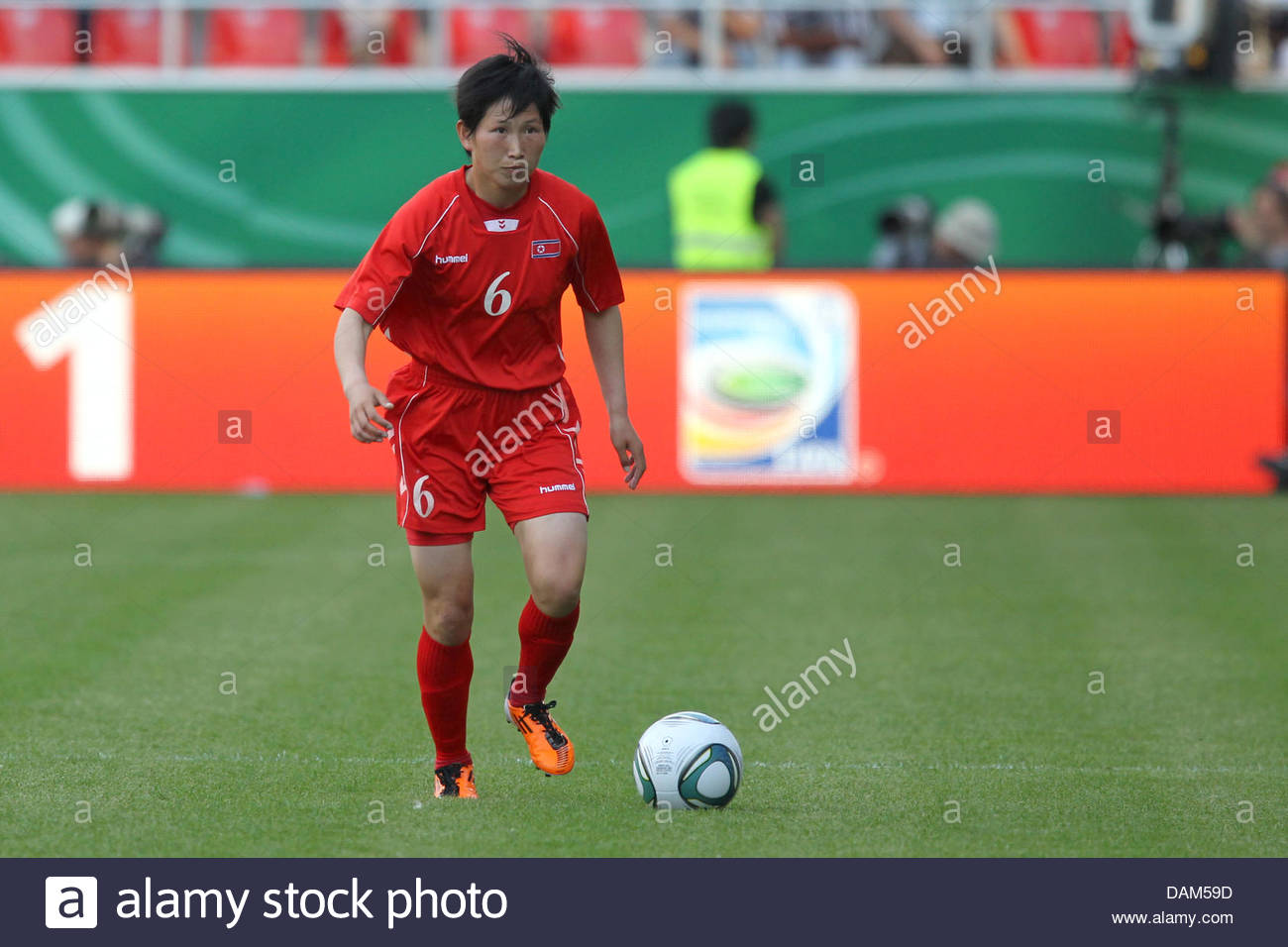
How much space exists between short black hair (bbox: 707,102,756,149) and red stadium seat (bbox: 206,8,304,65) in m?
6.34

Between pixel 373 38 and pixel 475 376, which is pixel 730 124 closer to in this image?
pixel 373 38

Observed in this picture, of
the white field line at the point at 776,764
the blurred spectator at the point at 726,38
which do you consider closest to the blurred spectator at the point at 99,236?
the blurred spectator at the point at 726,38

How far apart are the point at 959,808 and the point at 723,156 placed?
29.4 feet

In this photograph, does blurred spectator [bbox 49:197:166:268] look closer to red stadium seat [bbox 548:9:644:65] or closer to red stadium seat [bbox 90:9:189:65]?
red stadium seat [bbox 90:9:189:65]

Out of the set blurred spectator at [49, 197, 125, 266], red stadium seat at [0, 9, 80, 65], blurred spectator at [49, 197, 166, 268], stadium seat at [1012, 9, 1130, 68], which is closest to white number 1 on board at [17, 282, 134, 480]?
blurred spectator at [49, 197, 166, 268]

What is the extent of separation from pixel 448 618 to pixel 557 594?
1.06 feet

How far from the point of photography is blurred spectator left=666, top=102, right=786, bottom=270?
1409 cm

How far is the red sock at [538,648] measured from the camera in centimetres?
614

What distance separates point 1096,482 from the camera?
14.0m

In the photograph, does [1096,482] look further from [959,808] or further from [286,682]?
[959,808]

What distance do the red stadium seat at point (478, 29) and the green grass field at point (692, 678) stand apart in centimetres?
654

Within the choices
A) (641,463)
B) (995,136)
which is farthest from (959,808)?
(995,136)

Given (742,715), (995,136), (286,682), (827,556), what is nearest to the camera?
(742,715)

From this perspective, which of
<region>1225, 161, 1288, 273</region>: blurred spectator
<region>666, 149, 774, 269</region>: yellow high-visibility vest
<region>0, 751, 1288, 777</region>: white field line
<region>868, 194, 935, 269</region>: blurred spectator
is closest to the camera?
<region>0, 751, 1288, 777</region>: white field line
